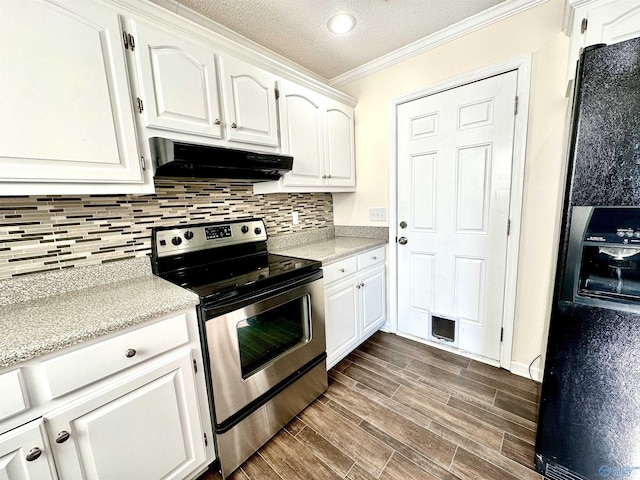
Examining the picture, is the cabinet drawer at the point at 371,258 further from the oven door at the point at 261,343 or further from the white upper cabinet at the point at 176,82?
the white upper cabinet at the point at 176,82

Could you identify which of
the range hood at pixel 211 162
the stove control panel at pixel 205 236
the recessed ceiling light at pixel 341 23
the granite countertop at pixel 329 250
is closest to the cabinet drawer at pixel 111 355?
the stove control panel at pixel 205 236

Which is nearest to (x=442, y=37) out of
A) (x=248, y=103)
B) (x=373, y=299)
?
(x=248, y=103)

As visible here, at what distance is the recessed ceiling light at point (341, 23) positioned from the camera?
1600 millimetres

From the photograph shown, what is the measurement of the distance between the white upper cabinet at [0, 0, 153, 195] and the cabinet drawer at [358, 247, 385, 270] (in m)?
1.53

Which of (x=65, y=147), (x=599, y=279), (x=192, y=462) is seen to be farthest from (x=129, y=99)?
(x=599, y=279)

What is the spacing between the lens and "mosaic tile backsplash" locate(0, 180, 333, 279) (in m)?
1.12

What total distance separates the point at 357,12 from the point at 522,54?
1.03 metres

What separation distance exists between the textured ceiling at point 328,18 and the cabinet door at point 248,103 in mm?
329

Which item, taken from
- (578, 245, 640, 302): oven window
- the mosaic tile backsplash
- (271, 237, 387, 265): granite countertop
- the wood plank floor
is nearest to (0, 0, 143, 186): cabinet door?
the mosaic tile backsplash

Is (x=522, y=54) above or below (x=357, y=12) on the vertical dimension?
below

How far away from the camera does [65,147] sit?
1.00 m

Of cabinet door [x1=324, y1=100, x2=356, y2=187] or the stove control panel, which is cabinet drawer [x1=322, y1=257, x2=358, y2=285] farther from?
cabinet door [x1=324, y1=100, x2=356, y2=187]

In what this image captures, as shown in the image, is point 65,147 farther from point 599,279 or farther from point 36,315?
point 599,279

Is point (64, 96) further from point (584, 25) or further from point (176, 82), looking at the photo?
point (584, 25)
